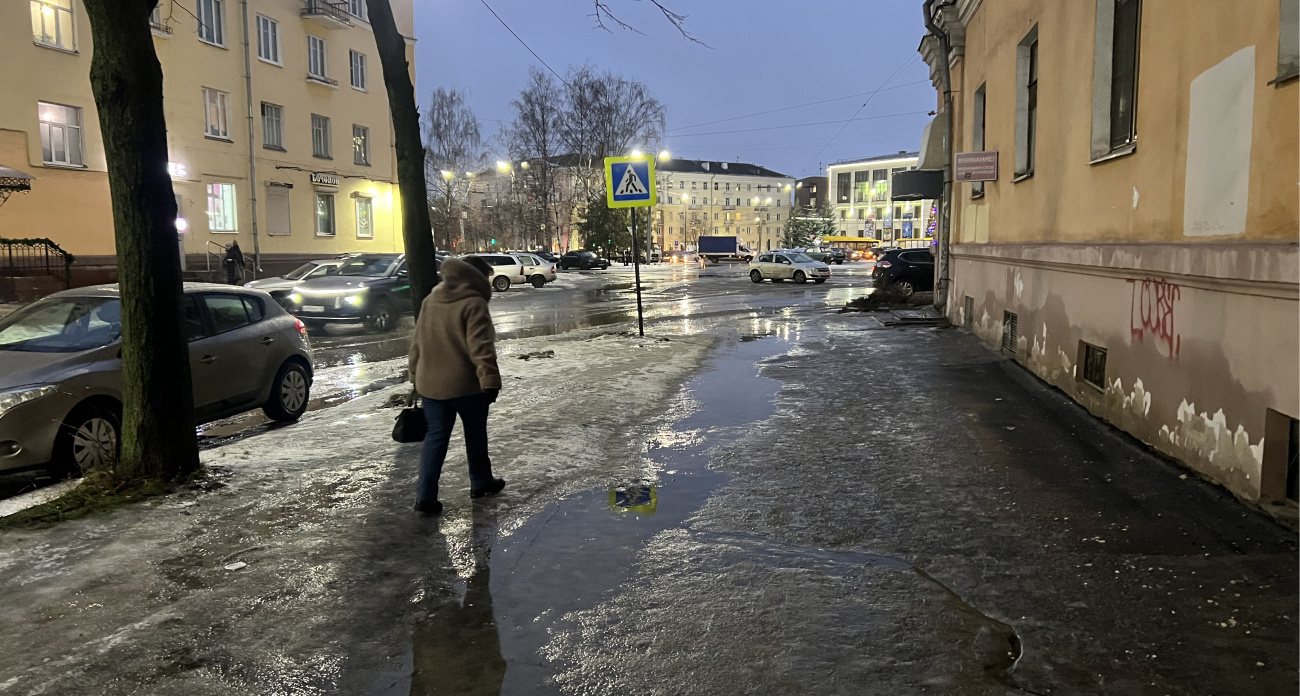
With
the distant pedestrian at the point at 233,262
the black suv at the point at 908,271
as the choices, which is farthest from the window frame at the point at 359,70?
the black suv at the point at 908,271

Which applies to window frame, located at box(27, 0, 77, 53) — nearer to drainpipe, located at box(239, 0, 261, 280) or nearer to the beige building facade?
drainpipe, located at box(239, 0, 261, 280)

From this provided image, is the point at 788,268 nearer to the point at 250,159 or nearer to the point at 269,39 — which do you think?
the point at 250,159

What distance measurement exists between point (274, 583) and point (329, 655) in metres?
0.88

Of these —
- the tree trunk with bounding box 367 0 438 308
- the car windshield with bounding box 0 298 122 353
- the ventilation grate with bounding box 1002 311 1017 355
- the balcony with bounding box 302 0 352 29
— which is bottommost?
the ventilation grate with bounding box 1002 311 1017 355

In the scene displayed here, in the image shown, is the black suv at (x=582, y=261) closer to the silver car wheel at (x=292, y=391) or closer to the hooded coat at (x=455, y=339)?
the silver car wheel at (x=292, y=391)

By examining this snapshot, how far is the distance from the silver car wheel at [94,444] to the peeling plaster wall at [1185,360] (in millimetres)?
7414

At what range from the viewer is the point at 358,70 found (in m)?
35.4

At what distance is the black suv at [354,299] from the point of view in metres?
16.9

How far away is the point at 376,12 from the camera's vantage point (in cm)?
791

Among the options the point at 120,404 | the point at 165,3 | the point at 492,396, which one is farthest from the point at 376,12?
the point at 165,3

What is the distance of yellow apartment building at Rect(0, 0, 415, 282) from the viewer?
74.4ft

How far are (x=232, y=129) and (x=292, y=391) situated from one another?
24.4m

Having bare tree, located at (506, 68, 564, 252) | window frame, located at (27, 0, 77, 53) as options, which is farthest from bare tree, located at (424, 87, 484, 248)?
window frame, located at (27, 0, 77, 53)

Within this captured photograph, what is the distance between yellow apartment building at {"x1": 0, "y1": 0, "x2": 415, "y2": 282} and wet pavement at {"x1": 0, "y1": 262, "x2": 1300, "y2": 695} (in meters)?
16.1
